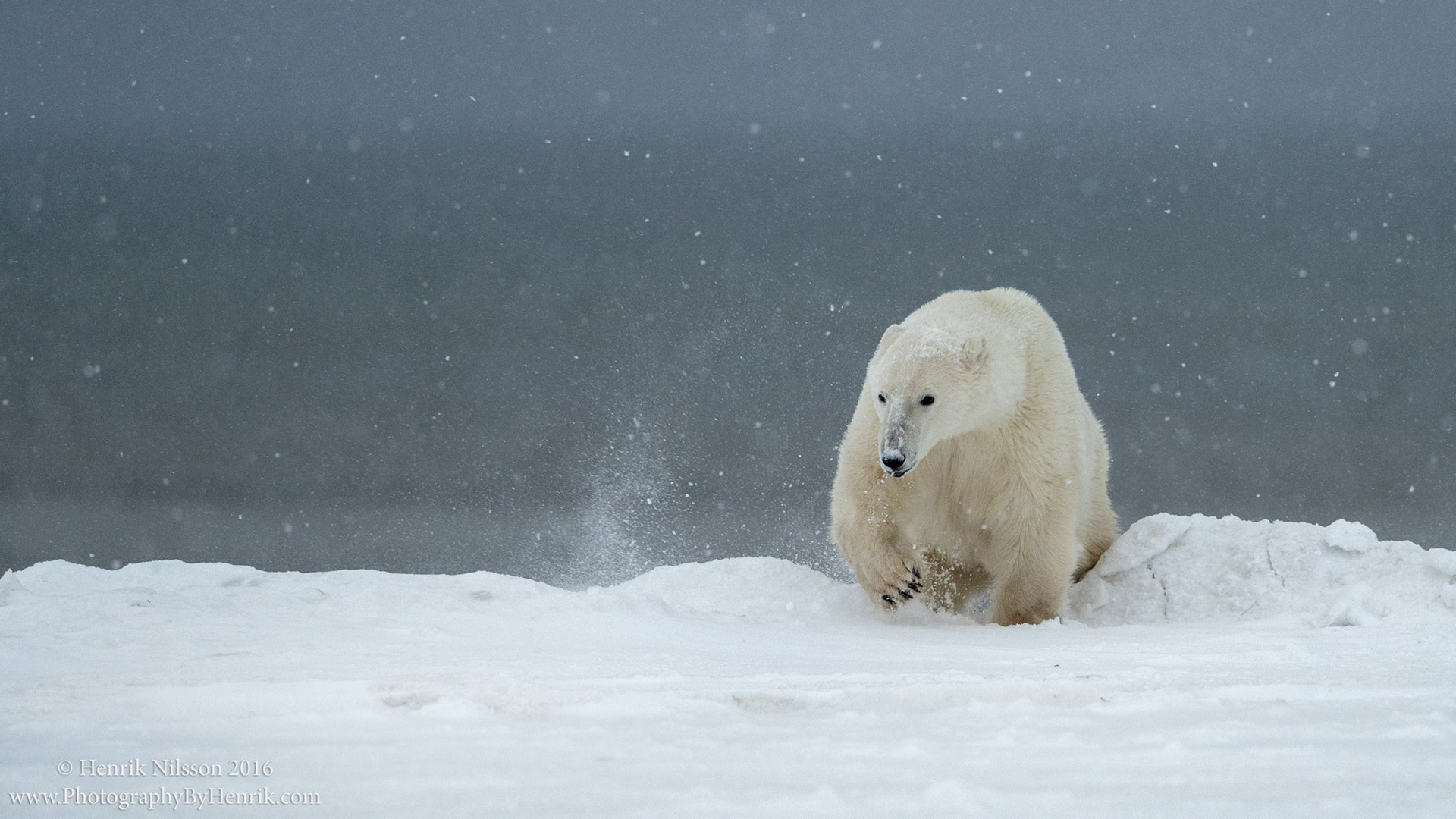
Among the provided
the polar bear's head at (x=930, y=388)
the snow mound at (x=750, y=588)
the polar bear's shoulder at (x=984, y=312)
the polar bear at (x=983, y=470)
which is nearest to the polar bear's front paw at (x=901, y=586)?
the polar bear at (x=983, y=470)

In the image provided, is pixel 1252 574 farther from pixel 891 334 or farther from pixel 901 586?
pixel 891 334

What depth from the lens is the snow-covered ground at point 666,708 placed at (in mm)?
1907

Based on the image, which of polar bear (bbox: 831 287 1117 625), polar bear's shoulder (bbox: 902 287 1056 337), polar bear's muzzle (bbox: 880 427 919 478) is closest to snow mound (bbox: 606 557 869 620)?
polar bear (bbox: 831 287 1117 625)

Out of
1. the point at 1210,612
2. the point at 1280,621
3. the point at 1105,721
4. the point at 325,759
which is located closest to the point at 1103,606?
the point at 1210,612

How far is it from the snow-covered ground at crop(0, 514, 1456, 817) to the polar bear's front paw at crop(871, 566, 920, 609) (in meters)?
0.55

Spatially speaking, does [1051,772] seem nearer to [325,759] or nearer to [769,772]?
[769,772]

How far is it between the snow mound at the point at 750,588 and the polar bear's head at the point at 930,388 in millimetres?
1193

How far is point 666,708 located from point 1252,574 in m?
5.08

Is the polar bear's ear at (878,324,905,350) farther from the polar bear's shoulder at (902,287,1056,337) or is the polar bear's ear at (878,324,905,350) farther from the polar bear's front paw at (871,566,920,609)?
the polar bear's front paw at (871,566,920,609)

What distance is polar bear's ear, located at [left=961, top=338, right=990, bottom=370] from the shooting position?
538cm

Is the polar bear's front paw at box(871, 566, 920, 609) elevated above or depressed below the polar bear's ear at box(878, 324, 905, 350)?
below

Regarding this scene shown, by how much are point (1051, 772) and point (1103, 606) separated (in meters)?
5.04

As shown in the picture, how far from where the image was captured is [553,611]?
475 centimetres

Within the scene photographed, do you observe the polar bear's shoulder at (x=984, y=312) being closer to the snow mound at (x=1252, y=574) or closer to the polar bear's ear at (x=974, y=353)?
the polar bear's ear at (x=974, y=353)
